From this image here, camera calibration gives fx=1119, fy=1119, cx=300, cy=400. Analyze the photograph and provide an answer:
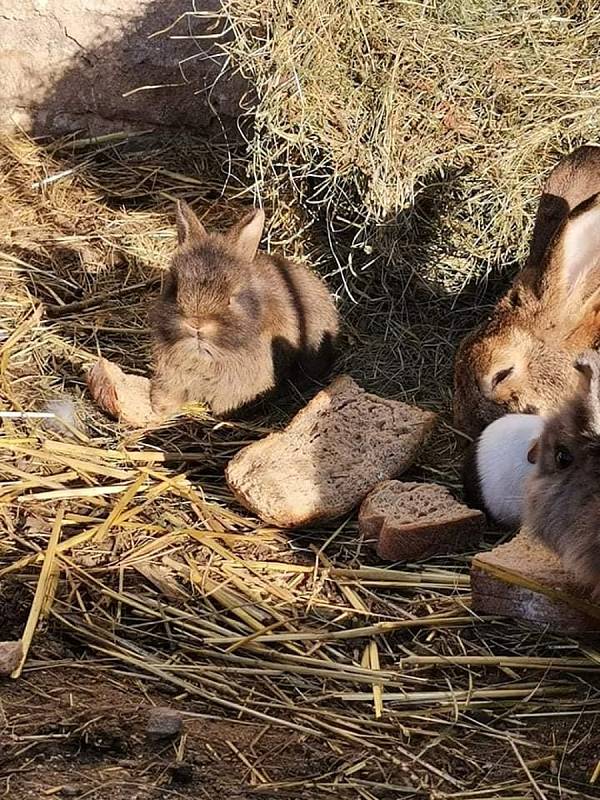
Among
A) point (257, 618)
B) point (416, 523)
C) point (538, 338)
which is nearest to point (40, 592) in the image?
point (257, 618)

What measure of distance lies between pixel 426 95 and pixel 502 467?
1993 mm

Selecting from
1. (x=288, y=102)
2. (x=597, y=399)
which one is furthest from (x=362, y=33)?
(x=597, y=399)

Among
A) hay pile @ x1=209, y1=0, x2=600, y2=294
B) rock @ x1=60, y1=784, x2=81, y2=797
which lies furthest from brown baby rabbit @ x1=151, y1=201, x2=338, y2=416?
rock @ x1=60, y1=784, x2=81, y2=797

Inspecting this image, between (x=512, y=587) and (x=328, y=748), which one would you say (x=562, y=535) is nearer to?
(x=512, y=587)

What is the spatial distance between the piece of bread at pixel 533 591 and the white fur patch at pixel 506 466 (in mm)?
414

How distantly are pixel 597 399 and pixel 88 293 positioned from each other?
327 cm

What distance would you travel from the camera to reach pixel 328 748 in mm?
2912

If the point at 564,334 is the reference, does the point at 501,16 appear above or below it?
above

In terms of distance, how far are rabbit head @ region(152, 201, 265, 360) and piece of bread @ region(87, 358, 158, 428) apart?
23 centimetres

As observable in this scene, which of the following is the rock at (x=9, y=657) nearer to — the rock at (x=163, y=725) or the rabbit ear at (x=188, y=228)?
the rock at (x=163, y=725)

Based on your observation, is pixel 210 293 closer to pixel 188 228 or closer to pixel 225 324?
pixel 225 324

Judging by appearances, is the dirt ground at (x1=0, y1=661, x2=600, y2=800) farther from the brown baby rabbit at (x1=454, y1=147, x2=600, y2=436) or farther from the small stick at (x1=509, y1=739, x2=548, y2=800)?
the brown baby rabbit at (x1=454, y1=147, x2=600, y2=436)

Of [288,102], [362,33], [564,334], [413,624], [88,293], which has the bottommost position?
[88,293]

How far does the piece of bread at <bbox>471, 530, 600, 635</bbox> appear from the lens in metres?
3.36
